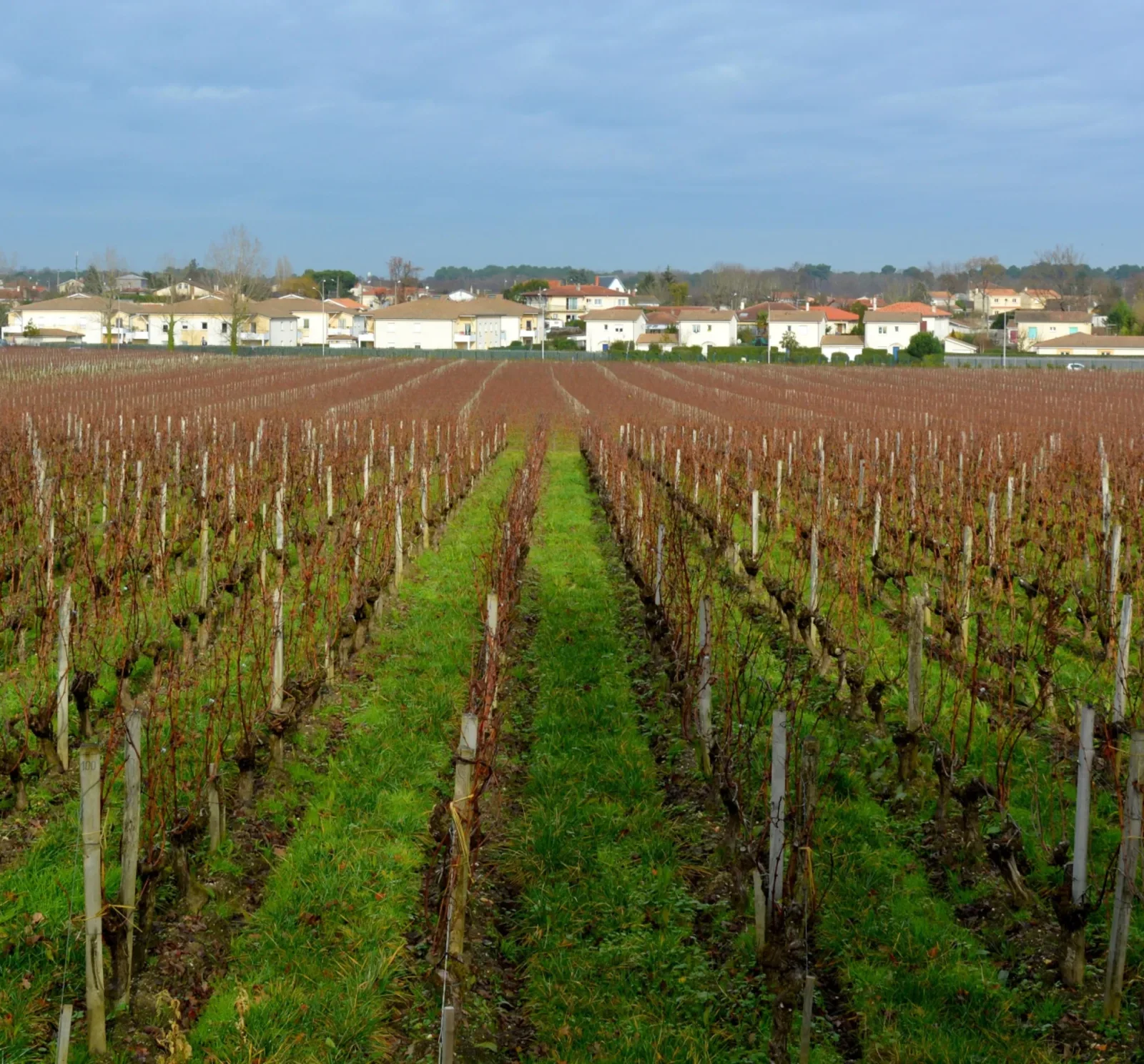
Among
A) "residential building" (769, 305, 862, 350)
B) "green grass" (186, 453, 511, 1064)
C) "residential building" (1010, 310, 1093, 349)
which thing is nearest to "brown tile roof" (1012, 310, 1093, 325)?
"residential building" (1010, 310, 1093, 349)

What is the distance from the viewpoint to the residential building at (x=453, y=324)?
101 m

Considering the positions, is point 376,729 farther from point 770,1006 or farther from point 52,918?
point 770,1006

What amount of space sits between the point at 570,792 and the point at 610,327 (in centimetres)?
10048

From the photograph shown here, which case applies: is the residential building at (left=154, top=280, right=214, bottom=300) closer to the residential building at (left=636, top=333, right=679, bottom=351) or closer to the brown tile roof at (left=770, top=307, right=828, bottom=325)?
the residential building at (left=636, top=333, right=679, bottom=351)

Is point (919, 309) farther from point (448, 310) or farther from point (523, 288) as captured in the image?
point (523, 288)

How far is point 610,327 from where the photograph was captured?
346ft

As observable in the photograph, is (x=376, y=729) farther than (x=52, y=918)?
Yes

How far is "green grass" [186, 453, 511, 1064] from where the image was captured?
4414 millimetres

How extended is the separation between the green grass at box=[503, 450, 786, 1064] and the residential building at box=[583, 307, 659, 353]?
318 ft

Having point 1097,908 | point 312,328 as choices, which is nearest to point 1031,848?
point 1097,908

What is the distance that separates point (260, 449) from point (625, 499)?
23.2ft

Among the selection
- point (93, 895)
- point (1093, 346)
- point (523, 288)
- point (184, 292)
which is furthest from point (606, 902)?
point (184, 292)

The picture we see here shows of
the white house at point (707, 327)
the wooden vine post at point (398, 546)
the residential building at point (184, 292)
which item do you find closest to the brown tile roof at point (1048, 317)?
the white house at point (707, 327)

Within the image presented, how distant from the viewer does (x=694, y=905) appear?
17.9ft
